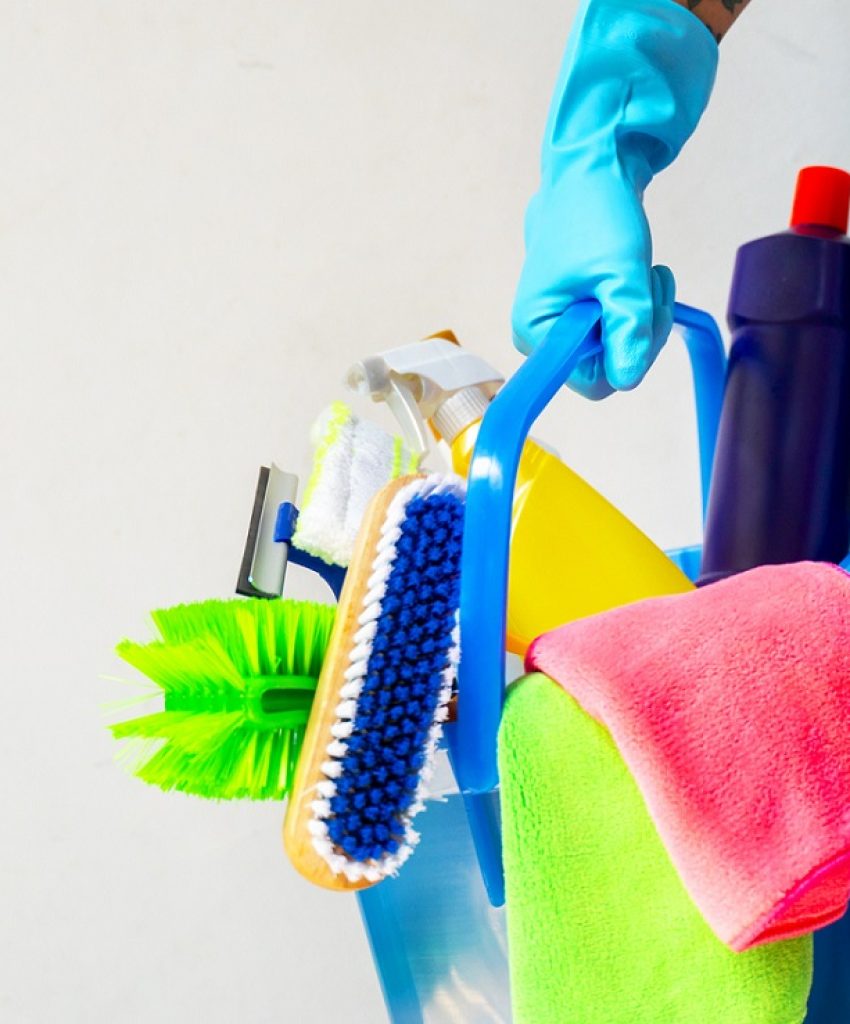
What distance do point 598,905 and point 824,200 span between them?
13.9 inches

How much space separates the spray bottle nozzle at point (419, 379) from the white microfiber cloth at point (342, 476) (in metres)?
0.02

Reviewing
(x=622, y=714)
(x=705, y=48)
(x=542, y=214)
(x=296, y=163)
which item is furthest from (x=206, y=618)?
(x=296, y=163)

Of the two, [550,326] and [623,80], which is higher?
[623,80]

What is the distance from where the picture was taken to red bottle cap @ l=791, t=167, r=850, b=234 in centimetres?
57

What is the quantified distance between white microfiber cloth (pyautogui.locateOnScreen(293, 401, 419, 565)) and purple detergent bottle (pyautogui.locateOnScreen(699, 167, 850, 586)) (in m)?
0.16

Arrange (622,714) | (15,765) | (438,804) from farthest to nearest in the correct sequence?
(15,765) < (438,804) < (622,714)

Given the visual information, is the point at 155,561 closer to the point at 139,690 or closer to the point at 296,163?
the point at 139,690

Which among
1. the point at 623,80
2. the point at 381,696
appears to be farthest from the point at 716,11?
the point at 381,696

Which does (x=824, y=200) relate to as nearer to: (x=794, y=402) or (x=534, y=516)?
(x=794, y=402)

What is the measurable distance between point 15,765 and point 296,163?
1.48 feet

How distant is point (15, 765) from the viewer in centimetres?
79

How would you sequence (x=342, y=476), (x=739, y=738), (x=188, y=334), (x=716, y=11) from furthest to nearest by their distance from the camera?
(x=188, y=334) < (x=716, y=11) < (x=342, y=476) < (x=739, y=738)

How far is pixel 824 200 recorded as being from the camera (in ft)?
1.87

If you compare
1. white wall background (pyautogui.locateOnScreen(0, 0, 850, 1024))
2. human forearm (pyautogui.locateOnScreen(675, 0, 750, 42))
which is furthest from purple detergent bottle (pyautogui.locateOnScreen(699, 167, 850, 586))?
white wall background (pyautogui.locateOnScreen(0, 0, 850, 1024))
